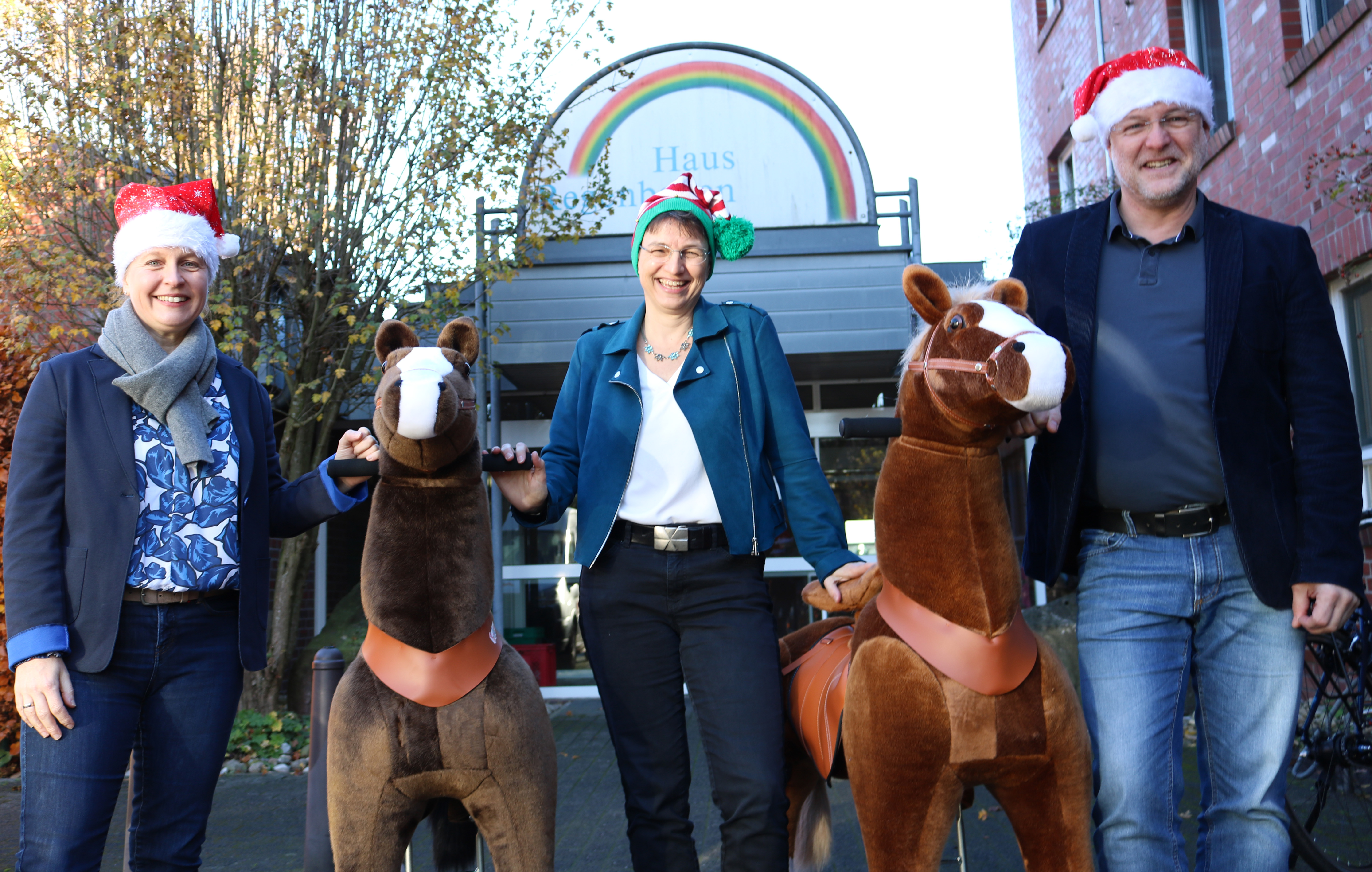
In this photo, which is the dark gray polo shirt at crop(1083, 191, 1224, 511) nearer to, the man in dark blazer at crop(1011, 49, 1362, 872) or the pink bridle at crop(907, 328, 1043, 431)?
the man in dark blazer at crop(1011, 49, 1362, 872)

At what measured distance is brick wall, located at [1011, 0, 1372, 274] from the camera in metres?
6.08

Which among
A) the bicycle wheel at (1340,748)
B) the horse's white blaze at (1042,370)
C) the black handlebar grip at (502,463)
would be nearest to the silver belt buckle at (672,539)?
the black handlebar grip at (502,463)

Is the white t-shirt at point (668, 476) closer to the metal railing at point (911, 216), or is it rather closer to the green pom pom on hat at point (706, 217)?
the green pom pom on hat at point (706, 217)

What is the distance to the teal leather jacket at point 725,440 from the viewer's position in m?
2.75

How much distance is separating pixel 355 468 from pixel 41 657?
2.64 feet

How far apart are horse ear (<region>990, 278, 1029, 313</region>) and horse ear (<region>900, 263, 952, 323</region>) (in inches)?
4.2

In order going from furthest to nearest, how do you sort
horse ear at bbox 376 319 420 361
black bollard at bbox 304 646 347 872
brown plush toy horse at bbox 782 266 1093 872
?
black bollard at bbox 304 646 347 872, horse ear at bbox 376 319 420 361, brown plush toy horse at bbox 782 266 1093 872

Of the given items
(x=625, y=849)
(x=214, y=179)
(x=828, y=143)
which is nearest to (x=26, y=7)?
(x=214, y=179)

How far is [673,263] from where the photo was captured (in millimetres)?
2834

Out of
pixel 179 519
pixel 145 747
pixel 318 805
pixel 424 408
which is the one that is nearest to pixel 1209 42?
pixel 424 408

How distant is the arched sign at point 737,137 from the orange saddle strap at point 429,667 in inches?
273

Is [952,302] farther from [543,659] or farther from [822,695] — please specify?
[543,659]

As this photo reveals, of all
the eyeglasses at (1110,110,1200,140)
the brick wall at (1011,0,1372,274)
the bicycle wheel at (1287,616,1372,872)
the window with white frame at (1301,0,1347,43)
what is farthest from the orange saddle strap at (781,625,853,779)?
the window with white frame at (1301,0,1347,43)

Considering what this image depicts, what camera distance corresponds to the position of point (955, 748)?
2.15 m
